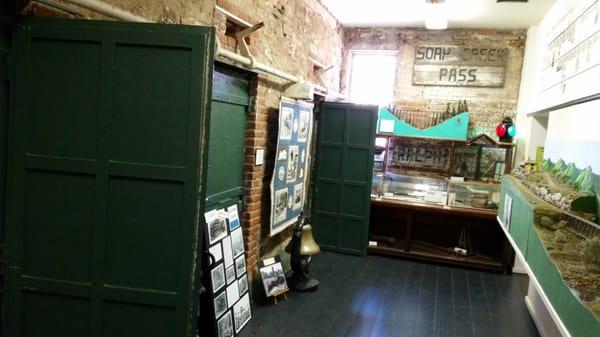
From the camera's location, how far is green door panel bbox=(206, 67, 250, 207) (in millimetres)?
3732

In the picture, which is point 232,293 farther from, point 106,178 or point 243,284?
point 106,178

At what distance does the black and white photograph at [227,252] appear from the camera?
12.3 ft

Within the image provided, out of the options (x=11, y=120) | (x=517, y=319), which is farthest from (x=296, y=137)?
(x=11, y=120)

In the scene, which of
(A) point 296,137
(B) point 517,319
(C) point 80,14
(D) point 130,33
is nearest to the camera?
(D) point 130,33

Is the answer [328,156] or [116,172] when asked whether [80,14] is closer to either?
[116,172]

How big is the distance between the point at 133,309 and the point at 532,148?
556 cm

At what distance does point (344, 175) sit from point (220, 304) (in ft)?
10.4

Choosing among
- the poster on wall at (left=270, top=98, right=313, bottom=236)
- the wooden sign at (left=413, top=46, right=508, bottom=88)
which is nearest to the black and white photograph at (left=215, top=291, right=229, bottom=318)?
the poster on wall at (left=270, top=98, right=313, bottom=236)

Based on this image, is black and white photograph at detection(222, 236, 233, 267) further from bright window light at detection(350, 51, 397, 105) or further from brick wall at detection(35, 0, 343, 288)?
bright window light at detection(350, 51, 397, 105)

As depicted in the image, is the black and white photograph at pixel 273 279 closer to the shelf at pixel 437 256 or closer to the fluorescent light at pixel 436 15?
the shelf at pixel 437 256

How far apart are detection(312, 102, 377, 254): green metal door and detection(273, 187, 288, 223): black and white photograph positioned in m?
1.37

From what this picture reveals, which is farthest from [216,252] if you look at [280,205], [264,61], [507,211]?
[507,211]

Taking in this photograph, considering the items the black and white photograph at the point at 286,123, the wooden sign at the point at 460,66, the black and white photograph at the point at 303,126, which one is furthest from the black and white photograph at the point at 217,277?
the wooden sign at the point at 460,66

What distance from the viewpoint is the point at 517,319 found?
14.9 ft
